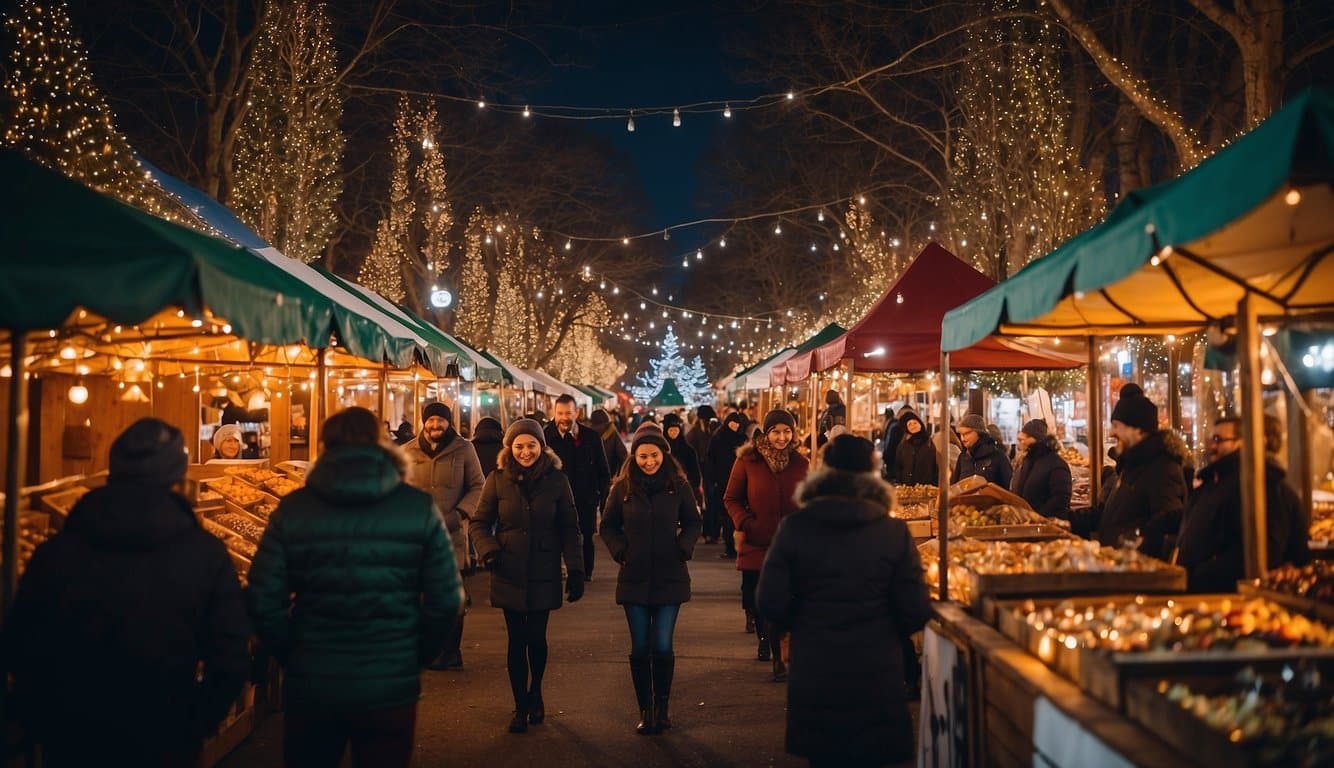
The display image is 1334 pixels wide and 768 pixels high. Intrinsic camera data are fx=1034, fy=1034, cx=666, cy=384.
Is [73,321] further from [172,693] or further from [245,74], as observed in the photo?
[245,74]

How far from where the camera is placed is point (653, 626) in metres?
6.25

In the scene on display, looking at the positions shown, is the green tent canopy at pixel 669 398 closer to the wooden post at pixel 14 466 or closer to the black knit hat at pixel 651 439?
the black knit hat at pixel 651 439

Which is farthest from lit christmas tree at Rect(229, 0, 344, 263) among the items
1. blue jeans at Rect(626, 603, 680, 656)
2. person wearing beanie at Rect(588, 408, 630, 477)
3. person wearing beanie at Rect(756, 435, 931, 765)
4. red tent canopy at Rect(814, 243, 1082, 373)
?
person wearing beanie at Rect(756, 435, 931, 765)

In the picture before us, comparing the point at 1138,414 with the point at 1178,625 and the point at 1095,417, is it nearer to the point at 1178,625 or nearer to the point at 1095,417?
the point at 1095,417

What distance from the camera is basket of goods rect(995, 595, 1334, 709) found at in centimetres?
338

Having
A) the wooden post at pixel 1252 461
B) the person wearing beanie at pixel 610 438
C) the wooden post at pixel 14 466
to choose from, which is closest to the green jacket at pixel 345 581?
the wooden post at pixel 14 466

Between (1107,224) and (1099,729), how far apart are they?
6.47 feet

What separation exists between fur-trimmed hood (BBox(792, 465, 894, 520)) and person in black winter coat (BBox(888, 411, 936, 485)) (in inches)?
328

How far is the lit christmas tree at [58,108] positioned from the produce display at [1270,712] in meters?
10.3

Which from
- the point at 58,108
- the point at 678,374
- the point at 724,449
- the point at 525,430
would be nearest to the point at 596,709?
the point at 525,430

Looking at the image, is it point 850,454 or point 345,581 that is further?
point 850,454

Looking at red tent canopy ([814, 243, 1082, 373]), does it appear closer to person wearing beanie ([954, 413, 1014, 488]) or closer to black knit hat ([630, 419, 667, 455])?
person wearing beanie ([954, 413, 1014, 488])

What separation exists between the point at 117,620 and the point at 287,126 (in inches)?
643

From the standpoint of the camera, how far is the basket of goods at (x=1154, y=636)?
3377 millimetres
